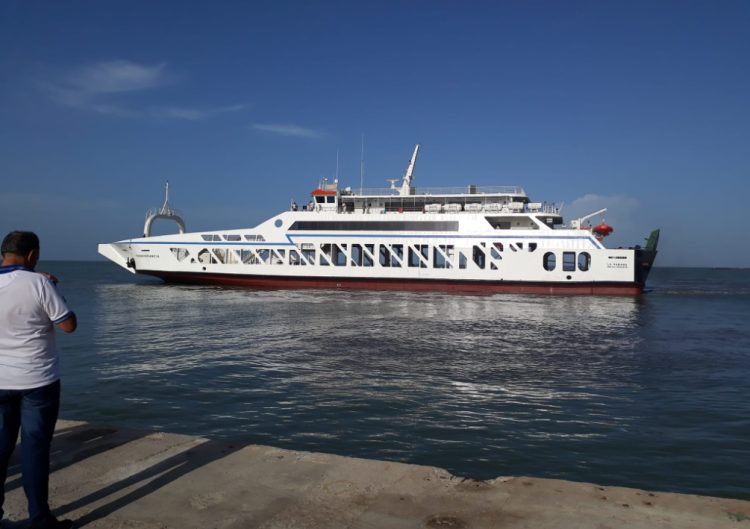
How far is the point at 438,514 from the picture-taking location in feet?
11.3

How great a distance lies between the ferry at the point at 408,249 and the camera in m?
32.0

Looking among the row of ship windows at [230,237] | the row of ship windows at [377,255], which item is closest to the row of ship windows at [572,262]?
the row of ship windows at [377,255]

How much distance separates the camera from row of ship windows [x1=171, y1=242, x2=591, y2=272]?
3250cm

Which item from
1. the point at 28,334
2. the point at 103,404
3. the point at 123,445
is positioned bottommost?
the point at 103,404

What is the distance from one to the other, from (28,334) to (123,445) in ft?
6.03

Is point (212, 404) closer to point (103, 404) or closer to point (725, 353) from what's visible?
point (103, 404)

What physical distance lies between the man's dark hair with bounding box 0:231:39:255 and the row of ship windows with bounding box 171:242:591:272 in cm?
3069

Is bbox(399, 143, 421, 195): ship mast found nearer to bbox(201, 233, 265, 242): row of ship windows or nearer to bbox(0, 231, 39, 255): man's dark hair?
bbox(201, 233, 265, 242): row of ship windows

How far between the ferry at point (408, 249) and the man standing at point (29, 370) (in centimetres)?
3062

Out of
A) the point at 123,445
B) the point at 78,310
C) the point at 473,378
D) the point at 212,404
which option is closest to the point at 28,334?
the point at 123,445

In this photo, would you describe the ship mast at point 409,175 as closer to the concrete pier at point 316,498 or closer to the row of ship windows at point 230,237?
the row of ship windows at point 230,237

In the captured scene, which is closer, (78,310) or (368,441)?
(368,441)

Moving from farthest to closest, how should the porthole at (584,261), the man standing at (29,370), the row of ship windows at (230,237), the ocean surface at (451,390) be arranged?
1. the row of ship windows at (230,237)
2. the porthole at (584,261)
3. the ocean surface at (451,390)
4. the man standing at (29,370)

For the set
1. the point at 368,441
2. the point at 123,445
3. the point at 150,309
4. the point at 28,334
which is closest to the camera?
the point at 28,334
